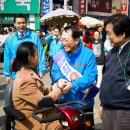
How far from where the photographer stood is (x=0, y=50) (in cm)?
1672

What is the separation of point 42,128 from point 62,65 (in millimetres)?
858

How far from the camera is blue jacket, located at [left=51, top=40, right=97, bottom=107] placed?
146 inches

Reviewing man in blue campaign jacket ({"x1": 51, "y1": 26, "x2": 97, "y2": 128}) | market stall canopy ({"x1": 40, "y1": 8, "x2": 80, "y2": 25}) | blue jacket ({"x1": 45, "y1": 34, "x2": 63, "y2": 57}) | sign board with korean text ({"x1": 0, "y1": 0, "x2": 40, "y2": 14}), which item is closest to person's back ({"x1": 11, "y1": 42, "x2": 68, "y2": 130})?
man in blue campaign jacket ({"x1": 51, "y1": 26, "x2": 97, "y2": 128})

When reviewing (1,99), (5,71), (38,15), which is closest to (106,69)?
(5,71)

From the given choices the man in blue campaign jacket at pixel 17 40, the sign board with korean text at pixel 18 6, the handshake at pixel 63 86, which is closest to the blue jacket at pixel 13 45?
the man in blue campaign jacket at pixel 17 40

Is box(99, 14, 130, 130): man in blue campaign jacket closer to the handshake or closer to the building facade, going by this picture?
the handshake

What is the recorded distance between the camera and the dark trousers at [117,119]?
123 inches

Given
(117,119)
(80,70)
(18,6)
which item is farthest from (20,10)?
(117,119)

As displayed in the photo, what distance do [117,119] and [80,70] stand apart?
0.82 meters

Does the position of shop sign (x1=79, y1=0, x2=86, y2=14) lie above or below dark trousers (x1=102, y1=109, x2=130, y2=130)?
above

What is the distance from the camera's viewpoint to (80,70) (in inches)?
151

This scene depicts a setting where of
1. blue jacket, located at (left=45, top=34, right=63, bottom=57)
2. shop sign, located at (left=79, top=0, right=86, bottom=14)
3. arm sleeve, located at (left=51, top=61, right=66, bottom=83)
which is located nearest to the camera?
arm sleeve, located at (left=51, top=61, right=66, bottom=83)

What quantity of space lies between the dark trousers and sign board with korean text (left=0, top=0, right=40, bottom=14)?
27530mm

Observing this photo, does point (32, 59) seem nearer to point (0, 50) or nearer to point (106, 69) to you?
point (106, 69)
